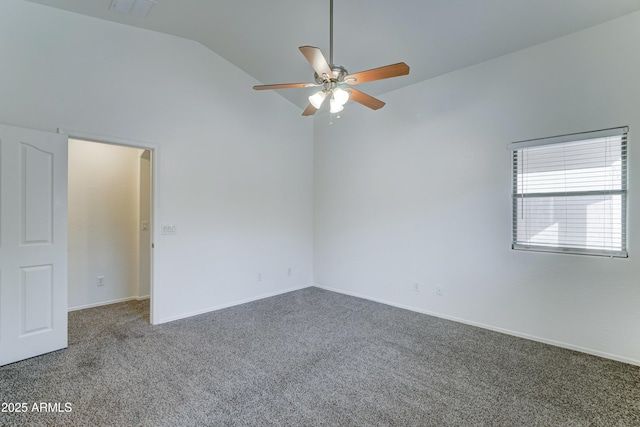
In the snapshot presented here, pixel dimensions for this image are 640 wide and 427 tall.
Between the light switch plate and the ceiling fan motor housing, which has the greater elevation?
the ceiling fan motor housing

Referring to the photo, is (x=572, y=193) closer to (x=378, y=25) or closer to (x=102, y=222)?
(x=378, y=25)

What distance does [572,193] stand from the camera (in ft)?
9.77

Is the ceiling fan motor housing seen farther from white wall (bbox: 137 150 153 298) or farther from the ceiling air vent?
white wall (bbox: 137 150 153 298)

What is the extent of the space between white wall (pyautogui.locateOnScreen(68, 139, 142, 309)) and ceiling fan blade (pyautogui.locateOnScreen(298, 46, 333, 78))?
370cm

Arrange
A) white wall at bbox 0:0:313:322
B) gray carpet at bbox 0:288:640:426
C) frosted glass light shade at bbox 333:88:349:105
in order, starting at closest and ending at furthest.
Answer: gray carpet at bbox 0:288:640:426, frosted glass light shade at bbox 333:88:349:105, white wall at bbox 0:0:313:322

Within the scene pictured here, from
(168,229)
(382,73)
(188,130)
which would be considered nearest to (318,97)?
(382,73)

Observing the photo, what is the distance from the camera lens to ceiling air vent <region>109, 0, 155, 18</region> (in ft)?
9.79

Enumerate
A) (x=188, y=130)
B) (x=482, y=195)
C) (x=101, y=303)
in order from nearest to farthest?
(x=482, y=195) < (x=188, y=130) < (x=101, y=303)

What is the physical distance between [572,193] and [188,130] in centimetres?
444

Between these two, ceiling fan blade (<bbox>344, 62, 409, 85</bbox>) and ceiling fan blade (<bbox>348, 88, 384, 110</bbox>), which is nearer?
ceiling fan blade (<bbox>344, 62, 409, 85</bbox>)

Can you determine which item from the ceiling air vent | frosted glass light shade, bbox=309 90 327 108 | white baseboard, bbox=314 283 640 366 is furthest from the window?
the ceiling air vent

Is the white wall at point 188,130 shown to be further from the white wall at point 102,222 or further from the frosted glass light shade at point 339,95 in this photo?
the frosted glass light shade at point 339,95

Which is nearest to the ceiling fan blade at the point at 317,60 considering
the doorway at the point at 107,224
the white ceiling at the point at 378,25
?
the white ceiling at the point at 378,25

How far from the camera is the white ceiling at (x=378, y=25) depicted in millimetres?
2705
